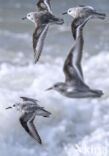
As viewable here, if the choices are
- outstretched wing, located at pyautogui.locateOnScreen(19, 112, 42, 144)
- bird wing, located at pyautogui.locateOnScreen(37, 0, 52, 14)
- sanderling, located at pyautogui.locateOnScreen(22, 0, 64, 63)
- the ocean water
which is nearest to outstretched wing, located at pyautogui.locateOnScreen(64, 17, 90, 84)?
sanderling, located at pyautogui.locateOnScreen(22, 0, 64, 63)

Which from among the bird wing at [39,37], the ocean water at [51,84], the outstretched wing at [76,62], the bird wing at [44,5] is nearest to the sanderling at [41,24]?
the bird wing at [39,37]

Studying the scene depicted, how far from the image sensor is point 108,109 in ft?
22.9

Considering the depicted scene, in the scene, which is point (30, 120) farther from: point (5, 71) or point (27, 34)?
point (27, 34)

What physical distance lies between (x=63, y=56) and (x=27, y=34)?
149 centimetres

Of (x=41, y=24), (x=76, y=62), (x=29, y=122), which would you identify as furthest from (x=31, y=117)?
(x=41, y=24)

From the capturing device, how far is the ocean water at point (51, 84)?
19.7ft

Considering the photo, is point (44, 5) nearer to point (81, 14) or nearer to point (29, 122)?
point (81, 14)

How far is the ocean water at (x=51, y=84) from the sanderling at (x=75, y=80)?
2.12 metres

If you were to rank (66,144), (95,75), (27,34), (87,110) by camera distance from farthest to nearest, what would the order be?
(27,34)
(95,75)
(87,110)
(66,144)

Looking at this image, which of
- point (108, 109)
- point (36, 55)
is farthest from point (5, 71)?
point (36, 55)

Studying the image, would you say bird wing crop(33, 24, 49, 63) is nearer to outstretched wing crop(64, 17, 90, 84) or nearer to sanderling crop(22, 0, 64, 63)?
sanderling crop(22, 0, 64, 63)

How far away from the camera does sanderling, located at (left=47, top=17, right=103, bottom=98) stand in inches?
138

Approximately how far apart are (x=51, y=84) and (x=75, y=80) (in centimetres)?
410

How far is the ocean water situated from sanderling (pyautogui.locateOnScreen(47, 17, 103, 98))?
2125mm
